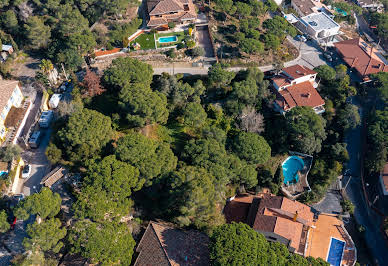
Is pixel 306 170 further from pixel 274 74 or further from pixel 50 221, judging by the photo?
pixel 50 221

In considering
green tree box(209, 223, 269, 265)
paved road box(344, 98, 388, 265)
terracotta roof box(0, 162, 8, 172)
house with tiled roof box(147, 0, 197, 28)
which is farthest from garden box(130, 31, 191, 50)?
green tree box(209, 223, 269, 265)

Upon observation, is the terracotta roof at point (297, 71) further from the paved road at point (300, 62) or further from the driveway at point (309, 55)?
the driveway at point (309, 55)

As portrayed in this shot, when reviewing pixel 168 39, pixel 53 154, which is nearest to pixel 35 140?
pixel 53 154

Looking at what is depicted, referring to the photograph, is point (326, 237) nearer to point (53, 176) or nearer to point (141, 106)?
point (141, 106)

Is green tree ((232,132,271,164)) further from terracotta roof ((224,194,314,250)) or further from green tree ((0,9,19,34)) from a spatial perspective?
green tree ((0,9,19,34))

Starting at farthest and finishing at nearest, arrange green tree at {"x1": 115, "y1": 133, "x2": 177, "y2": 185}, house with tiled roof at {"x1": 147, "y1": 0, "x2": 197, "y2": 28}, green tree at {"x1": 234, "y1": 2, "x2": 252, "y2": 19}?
green tree at {"x1": 234, "y1": 2, "x2": 252, "y2": 19} → house with tiled roof at {"x1": 147, "y1": 0, "x2": 197, "y2": 28} → green tree at {"x1": 115, "y1": 133, "x2": 177, "y2": 185}
